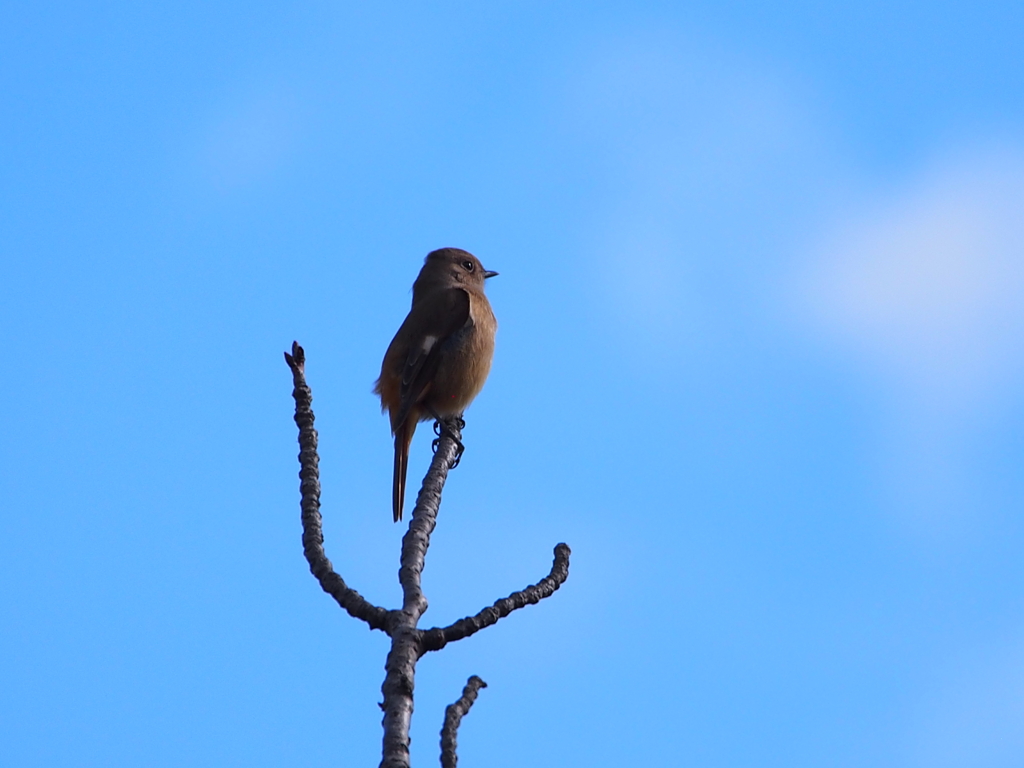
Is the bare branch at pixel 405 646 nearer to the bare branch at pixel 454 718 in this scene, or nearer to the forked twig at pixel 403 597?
the forked twig at pixel 403 597

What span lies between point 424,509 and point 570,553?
0.47 m

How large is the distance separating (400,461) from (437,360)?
0.99 m

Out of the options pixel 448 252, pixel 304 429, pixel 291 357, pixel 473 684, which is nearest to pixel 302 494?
pixel 304 429

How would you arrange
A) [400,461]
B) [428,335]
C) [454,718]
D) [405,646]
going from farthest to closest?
[428,335] < [400,461] < [454,718] < [405,646]

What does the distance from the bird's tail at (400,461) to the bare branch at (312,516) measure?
2.93 m

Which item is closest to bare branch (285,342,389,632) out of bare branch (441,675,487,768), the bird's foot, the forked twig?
the forked twig

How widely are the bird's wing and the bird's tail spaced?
86mm

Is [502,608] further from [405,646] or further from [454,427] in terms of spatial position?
[454,427]

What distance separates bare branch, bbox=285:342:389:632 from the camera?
2.89 meters

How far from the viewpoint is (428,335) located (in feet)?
25.5

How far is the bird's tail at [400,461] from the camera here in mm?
6516

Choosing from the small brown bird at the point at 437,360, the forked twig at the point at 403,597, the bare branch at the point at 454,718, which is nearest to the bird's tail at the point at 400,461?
the small brown bird at the point at 437,360

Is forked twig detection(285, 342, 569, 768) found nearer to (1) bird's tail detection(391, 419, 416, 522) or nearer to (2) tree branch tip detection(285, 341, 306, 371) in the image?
(2) tree branch tip detection(285, 341, 306, 371)

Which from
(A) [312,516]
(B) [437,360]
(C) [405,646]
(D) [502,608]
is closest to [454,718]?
(C) [405,646]
